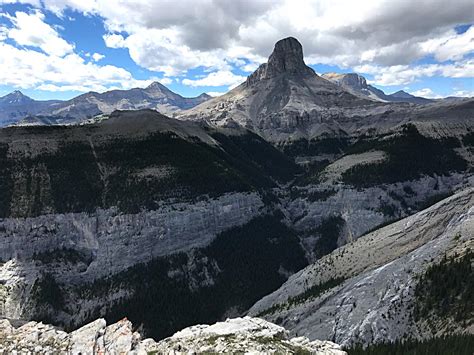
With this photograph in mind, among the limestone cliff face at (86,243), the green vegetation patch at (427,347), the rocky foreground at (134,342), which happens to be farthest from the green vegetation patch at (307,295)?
the limestone cliff face at (86,243)

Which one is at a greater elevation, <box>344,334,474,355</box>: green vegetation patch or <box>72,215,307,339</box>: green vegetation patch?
<box>344,334,474,355</box>: green vegetation patch

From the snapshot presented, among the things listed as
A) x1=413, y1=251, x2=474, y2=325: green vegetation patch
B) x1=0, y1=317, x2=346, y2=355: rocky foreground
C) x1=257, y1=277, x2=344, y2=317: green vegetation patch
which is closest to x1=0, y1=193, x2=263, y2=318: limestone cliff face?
x1=257, y1=277, x2=344, y2=317: green vegetation patch

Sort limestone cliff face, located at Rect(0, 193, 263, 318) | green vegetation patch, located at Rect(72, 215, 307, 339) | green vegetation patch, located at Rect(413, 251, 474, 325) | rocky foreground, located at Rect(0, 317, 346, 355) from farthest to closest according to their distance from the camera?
limestone cliff face, located at Rect(0, 193, 263, 318) < green vegetation patch, located at Rect(72, 215, 307, 339) < green vegetation patch, located at Rect(413, 251, 474, 325) < rocky foreground, located at Rect(0, 317, 346, 355)

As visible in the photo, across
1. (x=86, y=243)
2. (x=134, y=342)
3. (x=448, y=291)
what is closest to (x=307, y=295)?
(x=448, y=291)

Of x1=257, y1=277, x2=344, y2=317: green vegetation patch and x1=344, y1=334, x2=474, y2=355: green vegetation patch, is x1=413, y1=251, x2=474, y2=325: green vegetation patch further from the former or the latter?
x1=257, y1=277, x2=344, y2=317: green vegetation patch

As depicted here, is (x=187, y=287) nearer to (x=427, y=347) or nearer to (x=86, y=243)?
(x=86, y=243)

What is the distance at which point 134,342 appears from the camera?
5434cm

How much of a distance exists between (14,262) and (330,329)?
12996 cm

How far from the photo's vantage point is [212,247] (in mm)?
197500

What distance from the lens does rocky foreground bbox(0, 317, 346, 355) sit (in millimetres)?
51938

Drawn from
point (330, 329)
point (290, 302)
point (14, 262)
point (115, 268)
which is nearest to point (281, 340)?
point (330, 329)

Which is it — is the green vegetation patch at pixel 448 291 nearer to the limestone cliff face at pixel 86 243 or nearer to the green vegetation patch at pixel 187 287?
the green vegetation patch at pixel 187 287

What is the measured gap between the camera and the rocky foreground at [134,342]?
51.9 meters

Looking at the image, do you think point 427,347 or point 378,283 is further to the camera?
point 378,283
